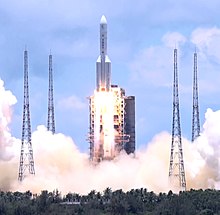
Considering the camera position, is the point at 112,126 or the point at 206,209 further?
the point at 112,126

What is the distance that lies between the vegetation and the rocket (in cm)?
1292

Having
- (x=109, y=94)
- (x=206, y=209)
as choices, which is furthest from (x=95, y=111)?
(x=206, y=209)

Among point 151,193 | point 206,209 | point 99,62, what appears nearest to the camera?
point 206,209

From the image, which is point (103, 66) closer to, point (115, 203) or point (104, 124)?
point (104, 124)

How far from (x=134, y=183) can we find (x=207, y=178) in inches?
249

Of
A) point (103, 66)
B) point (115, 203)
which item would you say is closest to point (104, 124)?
point (103, 66)

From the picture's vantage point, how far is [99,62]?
126 meters

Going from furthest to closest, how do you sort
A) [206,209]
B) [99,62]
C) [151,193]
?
[99,62]
[151,193]
[206,209]

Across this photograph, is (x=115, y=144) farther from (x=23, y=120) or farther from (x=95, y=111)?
(x=23, y=120)

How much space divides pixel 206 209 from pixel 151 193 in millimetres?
7995

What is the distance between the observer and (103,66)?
413ft

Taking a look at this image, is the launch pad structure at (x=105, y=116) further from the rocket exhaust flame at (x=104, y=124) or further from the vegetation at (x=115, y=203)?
the vegetation at (x=115, y=203)

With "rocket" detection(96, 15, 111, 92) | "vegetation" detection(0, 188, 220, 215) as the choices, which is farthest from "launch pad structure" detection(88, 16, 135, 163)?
"vegetation" detection(0, 188, 220, 215)

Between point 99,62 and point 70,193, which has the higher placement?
point 99,62
